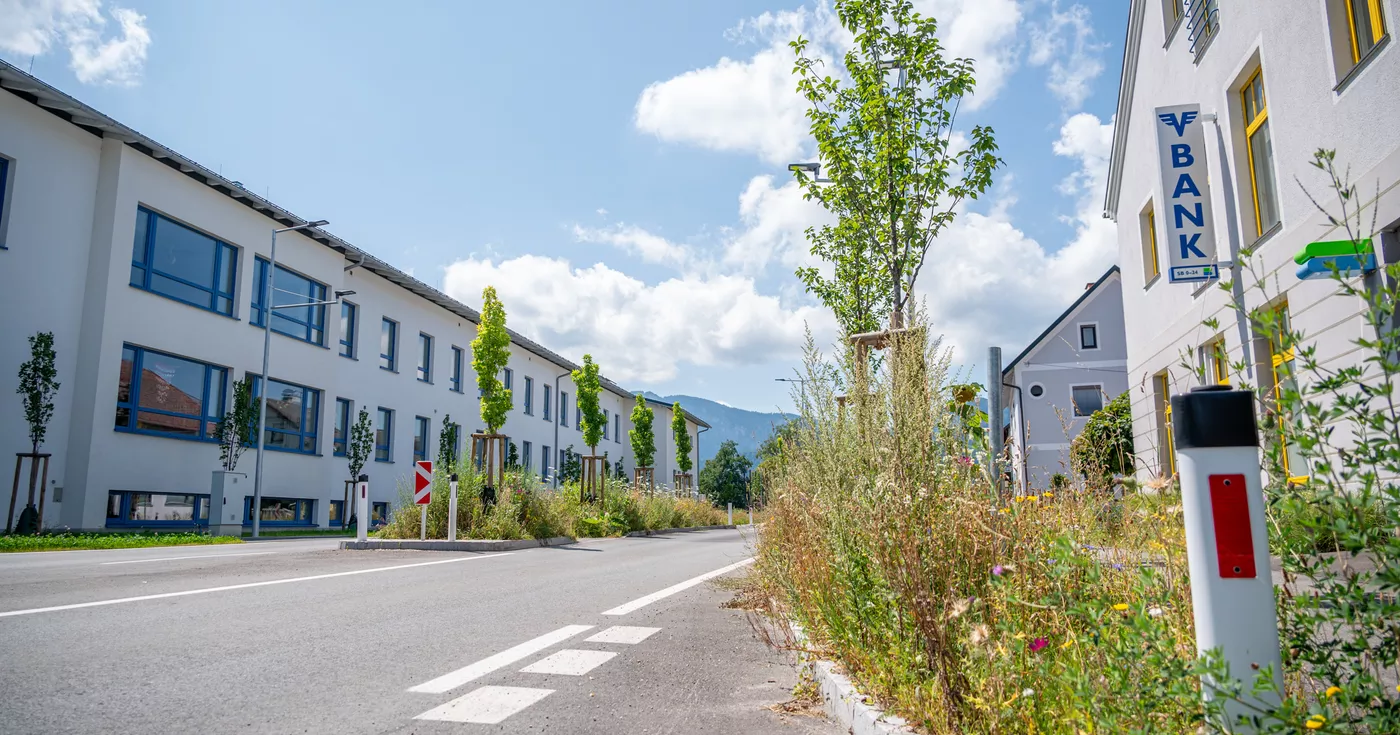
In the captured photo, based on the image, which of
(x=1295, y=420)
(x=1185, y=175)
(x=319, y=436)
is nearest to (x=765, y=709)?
(x=1295, y=420)

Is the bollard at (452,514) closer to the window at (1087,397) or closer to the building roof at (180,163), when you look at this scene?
the building roof at (180,163)

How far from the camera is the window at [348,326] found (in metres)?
29.0

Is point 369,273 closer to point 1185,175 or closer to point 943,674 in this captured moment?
point 1185,175

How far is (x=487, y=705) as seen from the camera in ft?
12.4

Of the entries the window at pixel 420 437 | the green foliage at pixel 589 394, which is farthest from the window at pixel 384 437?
the green foliage at pixel 589 394

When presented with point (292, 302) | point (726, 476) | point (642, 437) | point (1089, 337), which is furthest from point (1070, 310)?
point (726, 476)

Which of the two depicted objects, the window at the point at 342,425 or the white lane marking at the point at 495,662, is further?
the window at the point at 342,425

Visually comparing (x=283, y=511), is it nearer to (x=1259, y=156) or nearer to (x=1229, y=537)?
(x=1259, y=156)

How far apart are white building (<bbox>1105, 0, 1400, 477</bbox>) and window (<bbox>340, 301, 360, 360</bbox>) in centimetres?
2422

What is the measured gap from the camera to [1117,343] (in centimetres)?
3822

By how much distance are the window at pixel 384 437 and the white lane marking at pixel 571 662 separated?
90.3ft

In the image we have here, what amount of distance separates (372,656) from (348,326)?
27.0 metres

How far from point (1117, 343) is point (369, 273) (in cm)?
3165

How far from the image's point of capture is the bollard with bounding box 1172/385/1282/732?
188cm
